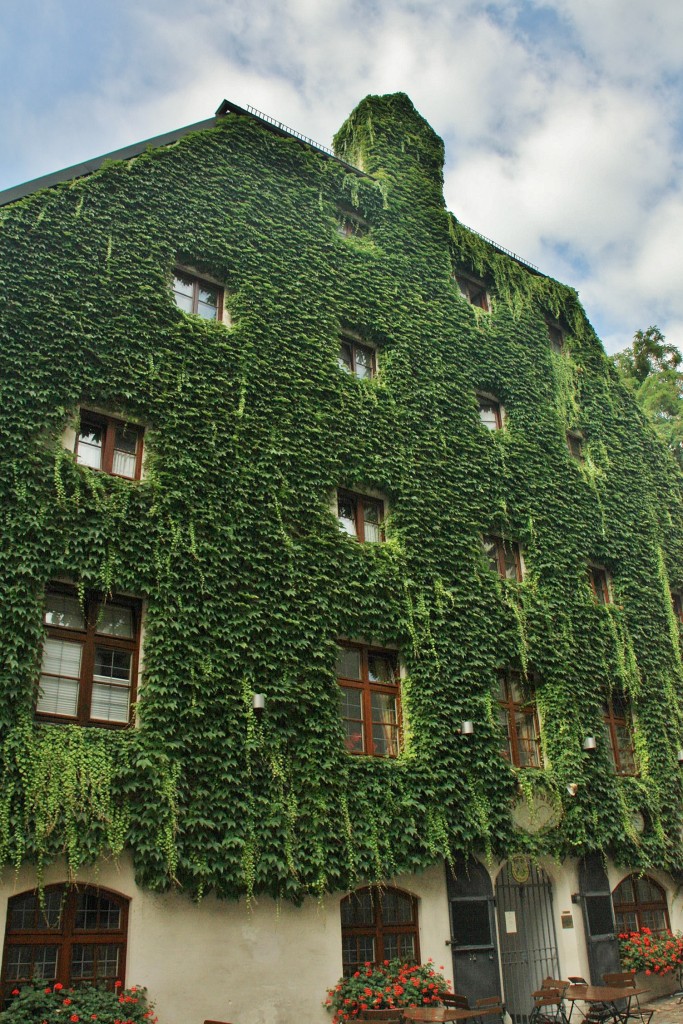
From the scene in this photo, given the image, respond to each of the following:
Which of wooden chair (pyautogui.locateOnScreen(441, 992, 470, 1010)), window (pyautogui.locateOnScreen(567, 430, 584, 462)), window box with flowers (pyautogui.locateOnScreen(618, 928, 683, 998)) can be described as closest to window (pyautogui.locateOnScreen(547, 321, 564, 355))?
window (pyautogui.locateOnScreen(567, 430, 584, 462))

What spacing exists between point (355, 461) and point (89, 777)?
Result: 7.14 m

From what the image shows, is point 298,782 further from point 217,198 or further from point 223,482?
point 217,198

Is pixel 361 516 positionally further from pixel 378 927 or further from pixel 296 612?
pixel 378 927

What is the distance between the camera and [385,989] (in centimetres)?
1158

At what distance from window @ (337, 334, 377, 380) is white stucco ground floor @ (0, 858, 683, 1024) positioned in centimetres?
932

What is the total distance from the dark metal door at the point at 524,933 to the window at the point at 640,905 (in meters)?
1.69

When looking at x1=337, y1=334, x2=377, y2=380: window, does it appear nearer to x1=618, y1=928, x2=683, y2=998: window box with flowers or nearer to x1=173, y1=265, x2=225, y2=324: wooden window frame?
x1=173, y1=265, x2=225, y2=324: wooden window frame

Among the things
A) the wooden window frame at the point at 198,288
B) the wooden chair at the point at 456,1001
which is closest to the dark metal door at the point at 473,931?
the wooden chair at the point at 456,1001

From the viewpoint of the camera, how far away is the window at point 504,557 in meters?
16.9

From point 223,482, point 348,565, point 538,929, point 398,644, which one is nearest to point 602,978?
point 538,929

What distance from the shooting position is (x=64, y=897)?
32.7 feet

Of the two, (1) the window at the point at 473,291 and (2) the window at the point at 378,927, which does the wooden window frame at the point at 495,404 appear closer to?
(1) the window at the point at 473,291

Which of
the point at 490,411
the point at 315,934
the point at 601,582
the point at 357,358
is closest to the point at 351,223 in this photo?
the point at 357,358

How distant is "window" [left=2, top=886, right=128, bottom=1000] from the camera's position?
962 centimetres
